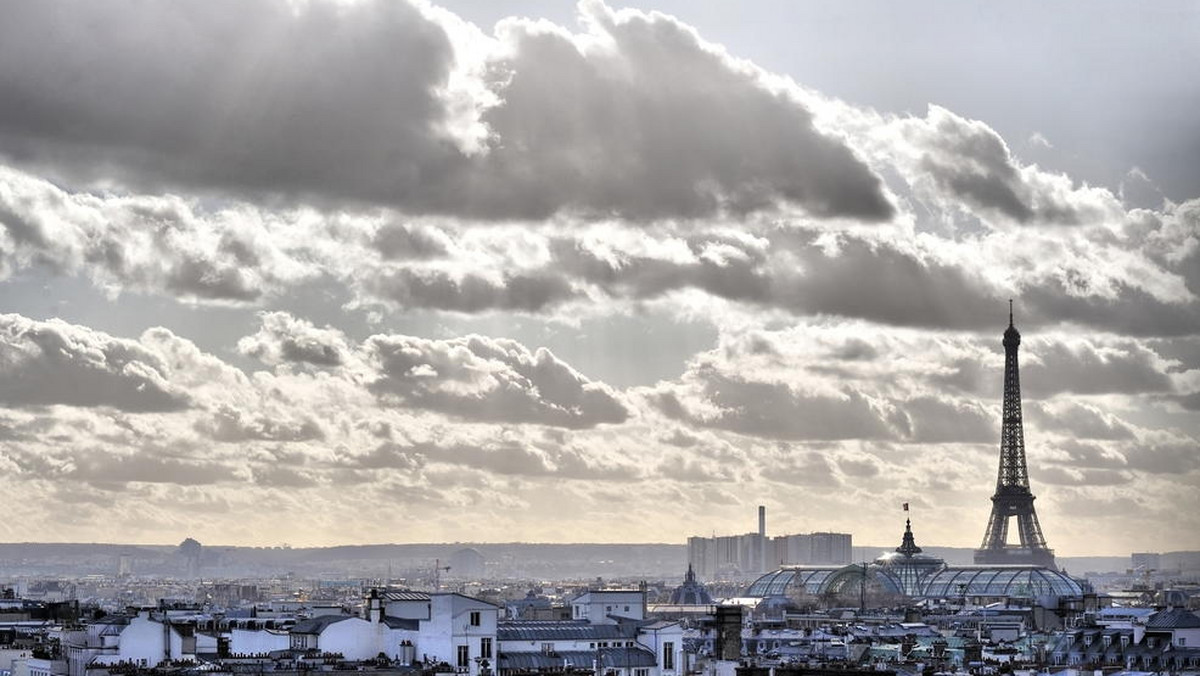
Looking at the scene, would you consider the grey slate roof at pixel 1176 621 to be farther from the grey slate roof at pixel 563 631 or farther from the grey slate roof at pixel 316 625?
the grey slate roof at pixel 316 625

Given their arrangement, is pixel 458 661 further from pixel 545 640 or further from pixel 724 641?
pixel 724 641

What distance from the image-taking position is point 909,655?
15175cm

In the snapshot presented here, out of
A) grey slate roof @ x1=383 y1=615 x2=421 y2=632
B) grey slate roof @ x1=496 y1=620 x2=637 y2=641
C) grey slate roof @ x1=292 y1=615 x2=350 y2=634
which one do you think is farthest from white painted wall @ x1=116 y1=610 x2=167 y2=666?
grey slate roof @ x1=496 y1=620 x2=637 y2=641

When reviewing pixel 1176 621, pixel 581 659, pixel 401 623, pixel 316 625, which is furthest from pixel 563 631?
pixel 1176 621

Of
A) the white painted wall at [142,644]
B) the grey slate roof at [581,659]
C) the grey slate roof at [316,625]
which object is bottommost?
the grey slate roof at [581,659]

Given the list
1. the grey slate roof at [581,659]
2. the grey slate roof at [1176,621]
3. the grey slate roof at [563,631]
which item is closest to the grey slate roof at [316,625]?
the grey slate roof at [563,631]

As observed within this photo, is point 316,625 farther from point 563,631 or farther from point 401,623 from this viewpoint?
point 563,631

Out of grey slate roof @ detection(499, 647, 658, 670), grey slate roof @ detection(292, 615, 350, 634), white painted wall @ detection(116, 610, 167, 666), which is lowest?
grey slate roof @ detection(499, 647, 658, 670)

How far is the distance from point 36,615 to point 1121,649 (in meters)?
56.5

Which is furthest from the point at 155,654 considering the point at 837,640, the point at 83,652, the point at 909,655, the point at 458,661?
the point at 837,640

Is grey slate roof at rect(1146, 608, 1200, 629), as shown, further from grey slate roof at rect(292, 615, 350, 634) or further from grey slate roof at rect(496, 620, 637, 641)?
grey slate roof at rect(292, 615, 350, 634)

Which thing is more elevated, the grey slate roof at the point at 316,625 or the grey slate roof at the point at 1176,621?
the grey slate roof at the point at 316,625

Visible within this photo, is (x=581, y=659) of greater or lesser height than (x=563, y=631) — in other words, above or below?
below

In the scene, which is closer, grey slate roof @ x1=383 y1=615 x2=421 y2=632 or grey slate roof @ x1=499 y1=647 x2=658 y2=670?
grey slate roof @ x1=383 y1=615 x2=421 y2=632
